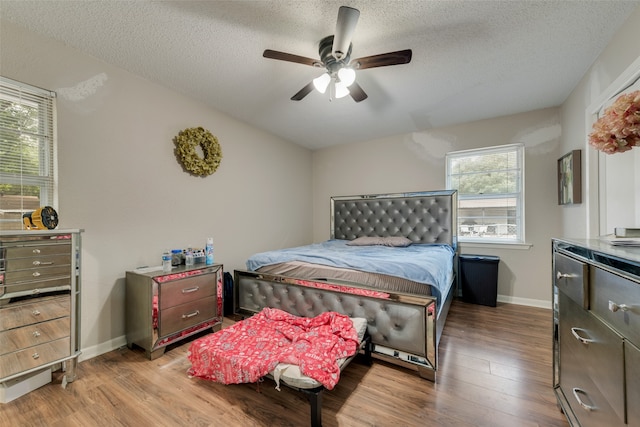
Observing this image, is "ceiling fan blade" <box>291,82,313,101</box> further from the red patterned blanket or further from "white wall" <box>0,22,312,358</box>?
the red patterned blanket

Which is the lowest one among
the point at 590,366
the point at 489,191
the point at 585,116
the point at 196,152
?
the point at 590,366

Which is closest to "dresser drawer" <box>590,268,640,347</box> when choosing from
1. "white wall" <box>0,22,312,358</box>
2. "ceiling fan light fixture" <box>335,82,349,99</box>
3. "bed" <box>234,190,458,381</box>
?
"bed" <box>234,190,458,381</box>

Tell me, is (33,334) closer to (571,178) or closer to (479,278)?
(479,278)

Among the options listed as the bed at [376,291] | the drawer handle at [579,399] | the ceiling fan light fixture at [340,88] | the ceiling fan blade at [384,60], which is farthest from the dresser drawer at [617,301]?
the ceiling fan light fixture at [340,88]

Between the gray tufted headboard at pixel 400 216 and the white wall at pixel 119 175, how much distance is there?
78.1 inches

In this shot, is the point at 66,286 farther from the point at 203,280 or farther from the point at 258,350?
the point at 258,350

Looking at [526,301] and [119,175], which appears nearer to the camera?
[119,175]

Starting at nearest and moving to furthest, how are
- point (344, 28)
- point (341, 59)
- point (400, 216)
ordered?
point (344, 28) < point (341, 59) < point (400, 216)

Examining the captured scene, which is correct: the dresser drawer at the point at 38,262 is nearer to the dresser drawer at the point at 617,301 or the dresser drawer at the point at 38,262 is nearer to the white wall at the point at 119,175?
the white wall at the point at 119,175

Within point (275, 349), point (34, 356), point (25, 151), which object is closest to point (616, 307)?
point (275, 349)

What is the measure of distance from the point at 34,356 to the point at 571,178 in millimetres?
5013

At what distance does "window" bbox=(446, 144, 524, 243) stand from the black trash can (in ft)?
1.43

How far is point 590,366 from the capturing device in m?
1.19


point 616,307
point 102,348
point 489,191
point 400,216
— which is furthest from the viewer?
point 400,216
